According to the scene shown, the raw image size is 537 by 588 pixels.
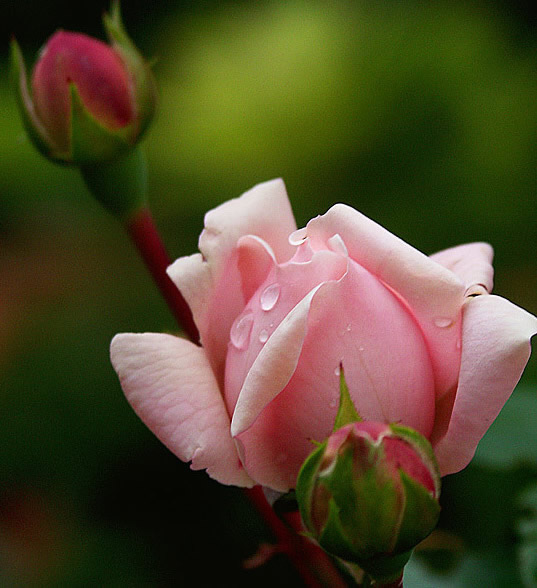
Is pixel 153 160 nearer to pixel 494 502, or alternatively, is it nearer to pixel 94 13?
pixel 94 13

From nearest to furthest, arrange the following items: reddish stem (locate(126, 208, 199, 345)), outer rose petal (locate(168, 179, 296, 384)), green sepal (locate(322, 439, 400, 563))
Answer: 1. green sepal (locate(322, 439, 400, 563))
2. outer rose petal (locate(168, 179, 296, 384))
3. reddish stem (locate(126, 208, 199, 345))

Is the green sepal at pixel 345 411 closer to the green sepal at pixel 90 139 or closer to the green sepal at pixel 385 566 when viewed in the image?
the green sepal at pixel 385 566

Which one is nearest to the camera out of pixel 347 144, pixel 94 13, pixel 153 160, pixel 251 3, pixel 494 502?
pixel 494 502

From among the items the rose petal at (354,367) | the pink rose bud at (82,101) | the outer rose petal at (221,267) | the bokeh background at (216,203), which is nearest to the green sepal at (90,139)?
the pink rose bud at (82,101)

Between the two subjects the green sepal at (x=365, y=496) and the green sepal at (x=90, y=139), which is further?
the green sepal at (x=90, y=139)

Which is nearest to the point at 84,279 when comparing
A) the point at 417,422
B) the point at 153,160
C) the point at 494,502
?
the point at 153,160

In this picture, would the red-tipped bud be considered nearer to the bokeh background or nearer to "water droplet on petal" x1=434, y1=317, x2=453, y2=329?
"water droplet on petal" x1=434, y1=317, x2=453, y2=329

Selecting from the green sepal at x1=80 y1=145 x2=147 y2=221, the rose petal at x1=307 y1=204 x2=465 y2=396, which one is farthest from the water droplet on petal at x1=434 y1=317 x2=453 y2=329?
the green sepal at x1=80 y1=145 x2=147 y2=221

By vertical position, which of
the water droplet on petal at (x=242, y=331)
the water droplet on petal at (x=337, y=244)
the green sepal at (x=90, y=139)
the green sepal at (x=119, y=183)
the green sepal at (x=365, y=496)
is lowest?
the green sepal at (x=365, y=496)
